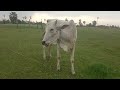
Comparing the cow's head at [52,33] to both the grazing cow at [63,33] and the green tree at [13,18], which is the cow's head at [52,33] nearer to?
the grazing cow at [63,33]

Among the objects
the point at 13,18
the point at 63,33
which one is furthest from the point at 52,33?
the point at 13,18

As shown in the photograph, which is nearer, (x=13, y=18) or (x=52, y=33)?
(x=52, y=33)

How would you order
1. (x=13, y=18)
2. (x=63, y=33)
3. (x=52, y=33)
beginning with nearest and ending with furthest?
(x=52, y=33) → (x=63, y=33) → (x=13, y=18)

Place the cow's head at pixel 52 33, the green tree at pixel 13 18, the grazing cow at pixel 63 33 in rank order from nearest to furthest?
1. the cow's head at pixel 52 33
2. the grazing cow at pixel 63 33
3. the green tree at pixel 13 18

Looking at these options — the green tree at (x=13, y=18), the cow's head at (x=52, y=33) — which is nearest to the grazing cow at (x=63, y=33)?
the cow's head at (x=52, y=33)

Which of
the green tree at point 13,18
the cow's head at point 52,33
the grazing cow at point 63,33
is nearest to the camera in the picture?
the cow's head at point 52,33

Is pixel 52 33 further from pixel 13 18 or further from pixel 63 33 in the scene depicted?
pixel 13 18

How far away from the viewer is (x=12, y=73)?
7.90 meters

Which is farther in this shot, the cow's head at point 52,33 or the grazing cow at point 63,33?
the grazing cow at point 63,33

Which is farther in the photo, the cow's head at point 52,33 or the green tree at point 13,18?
the green tree at point 13,18
